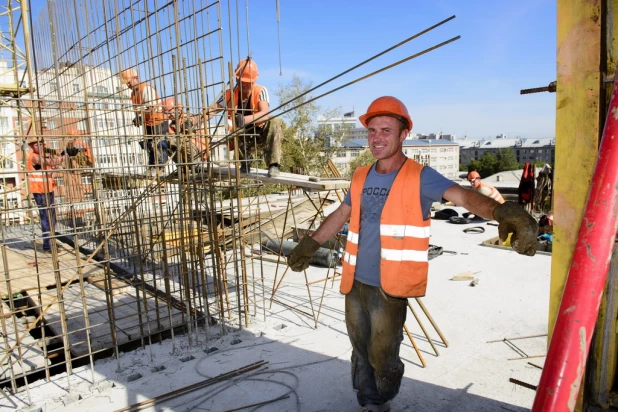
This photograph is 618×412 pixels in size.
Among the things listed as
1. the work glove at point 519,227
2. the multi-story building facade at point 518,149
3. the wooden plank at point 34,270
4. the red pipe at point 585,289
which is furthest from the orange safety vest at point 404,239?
the multi-story building facade at point 518,149

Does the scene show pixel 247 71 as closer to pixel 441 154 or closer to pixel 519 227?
pixel 519 227

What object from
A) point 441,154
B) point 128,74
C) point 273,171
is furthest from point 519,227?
point 441,154

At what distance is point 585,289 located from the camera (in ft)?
2.86

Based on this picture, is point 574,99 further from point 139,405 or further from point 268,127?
point 268,127

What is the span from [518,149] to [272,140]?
117 metres

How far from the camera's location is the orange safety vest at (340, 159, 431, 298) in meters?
2.98

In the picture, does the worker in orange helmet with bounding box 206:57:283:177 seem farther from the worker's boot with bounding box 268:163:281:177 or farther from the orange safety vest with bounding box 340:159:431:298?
the orange safety vest with bounding box 340:159:431:298

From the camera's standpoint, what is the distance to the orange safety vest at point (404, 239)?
2.98 metres

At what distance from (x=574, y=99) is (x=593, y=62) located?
169mm

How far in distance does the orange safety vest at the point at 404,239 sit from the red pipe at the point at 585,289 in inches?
82.5

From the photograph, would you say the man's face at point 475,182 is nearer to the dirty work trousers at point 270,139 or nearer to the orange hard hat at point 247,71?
the dirty work trousers at point 270,139

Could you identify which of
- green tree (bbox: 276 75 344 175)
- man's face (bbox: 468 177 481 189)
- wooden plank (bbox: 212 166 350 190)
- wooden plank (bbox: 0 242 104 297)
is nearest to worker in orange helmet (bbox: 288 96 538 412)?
wooden plank (bbox: 212 166 350 190)

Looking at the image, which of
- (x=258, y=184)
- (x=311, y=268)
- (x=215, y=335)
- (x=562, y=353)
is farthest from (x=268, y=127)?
(x=562, y=353)

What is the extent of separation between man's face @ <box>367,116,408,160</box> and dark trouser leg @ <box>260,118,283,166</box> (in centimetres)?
305
